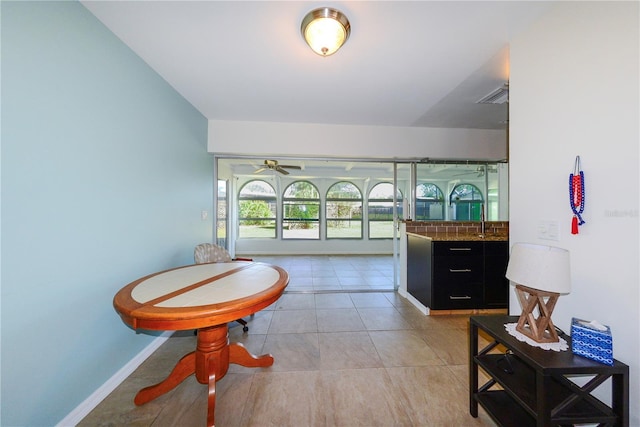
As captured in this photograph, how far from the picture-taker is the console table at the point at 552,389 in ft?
3.10

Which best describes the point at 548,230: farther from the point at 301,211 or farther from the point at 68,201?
the point at 301,211

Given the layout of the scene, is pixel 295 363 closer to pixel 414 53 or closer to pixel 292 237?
pixel 414 53

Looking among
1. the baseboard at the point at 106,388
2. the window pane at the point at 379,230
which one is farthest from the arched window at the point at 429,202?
the baseboard at the point at 106,388

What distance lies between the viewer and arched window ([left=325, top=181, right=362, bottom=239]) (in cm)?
706

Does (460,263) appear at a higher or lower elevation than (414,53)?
lower

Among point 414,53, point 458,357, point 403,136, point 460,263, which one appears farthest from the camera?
point 403,136

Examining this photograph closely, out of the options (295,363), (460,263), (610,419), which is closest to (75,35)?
(295,363)

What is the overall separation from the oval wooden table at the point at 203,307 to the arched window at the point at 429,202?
2684mm

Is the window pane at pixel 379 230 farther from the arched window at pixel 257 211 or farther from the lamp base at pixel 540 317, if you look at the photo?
the lamp base at pixel 540 317

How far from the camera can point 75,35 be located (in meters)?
1.35

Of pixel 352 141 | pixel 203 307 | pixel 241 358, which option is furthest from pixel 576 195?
pixel 352 141

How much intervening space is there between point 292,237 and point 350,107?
190 inches

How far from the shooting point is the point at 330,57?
6.06ft

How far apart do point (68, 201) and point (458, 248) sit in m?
3.44
